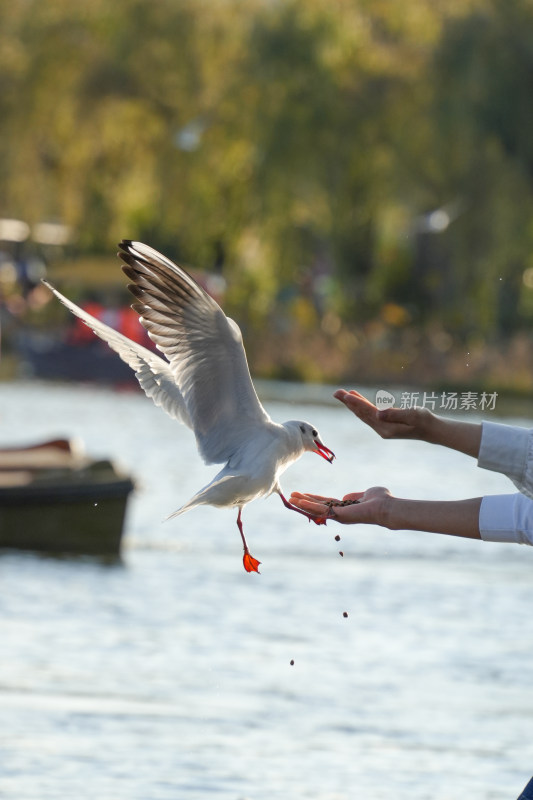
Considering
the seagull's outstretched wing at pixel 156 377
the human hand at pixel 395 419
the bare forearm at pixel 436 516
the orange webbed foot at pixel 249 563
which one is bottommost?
the orange webbed foot at pixel 249 563

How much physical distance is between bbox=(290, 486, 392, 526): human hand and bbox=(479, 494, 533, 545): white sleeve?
11.0 inches

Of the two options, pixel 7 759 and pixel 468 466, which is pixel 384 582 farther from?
pixel 468 466

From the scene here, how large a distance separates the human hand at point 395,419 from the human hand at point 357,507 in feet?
0.62

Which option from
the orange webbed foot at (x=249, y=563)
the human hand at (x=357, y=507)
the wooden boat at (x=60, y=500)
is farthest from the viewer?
the wooden boat at (x=60, y=500)

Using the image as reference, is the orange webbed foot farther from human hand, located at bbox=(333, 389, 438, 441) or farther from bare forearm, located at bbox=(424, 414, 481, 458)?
bare forearm, located at bbox=(424, 414, 481, 458)

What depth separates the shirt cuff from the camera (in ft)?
12.7

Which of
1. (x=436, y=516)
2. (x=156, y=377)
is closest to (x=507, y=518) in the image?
(x=436, y=516)

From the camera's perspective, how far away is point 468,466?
79.4 feet

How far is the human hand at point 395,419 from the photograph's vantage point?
161 inches

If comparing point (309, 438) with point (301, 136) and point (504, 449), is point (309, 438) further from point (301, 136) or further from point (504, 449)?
point (301, 136)

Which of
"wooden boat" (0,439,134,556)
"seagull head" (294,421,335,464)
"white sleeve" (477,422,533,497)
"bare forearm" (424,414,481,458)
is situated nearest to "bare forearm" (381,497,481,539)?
"bare forearm" (424,414,481,458)

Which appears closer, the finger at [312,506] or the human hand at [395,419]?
the human hand at [395,419]

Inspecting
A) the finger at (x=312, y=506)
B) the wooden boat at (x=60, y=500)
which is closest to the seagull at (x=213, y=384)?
the finger at (x=312, y=506)

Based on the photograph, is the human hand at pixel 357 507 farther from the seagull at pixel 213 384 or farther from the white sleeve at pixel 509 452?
the seagull at pixel 213 384
